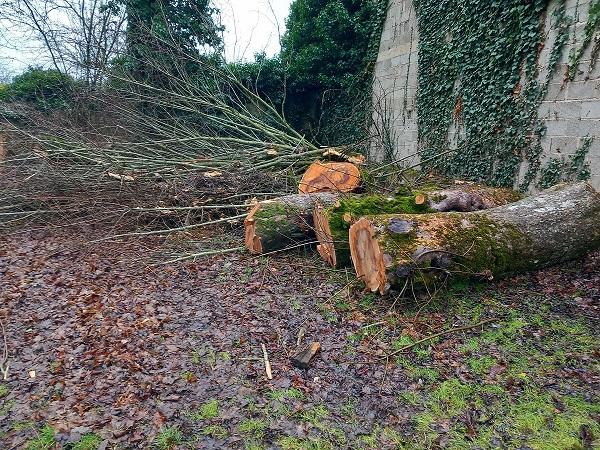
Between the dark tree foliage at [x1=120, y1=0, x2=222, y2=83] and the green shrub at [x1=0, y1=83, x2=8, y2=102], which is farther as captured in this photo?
the green shrub at [x1=0, y1=83, x2=8, y2=102]

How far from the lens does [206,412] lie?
89.6 inches

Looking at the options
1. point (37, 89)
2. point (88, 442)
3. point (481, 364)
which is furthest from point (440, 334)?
point (37, 89)

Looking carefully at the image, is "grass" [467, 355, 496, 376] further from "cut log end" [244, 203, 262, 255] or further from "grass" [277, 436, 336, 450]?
"cut log end" [244, 203, 262, 255]

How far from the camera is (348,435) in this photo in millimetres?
2125

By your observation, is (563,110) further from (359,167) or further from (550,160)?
(359,167)

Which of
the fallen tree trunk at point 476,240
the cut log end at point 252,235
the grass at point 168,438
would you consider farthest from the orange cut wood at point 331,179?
the grass at point 168,438

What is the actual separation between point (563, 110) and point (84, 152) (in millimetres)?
6696

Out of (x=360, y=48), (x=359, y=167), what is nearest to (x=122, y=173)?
(x=359, y=167)

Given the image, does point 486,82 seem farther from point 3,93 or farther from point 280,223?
point 3,93

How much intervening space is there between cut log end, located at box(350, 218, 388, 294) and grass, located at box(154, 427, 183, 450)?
181 centimetres

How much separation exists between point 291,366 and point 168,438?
0.88m

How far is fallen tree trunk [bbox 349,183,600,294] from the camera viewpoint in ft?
10.5

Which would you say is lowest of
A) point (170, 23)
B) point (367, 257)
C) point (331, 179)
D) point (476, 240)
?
point (367, 257)

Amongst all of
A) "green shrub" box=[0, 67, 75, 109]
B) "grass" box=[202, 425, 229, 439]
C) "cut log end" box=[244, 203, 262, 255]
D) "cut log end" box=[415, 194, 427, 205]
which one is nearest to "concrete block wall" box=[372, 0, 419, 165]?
"cut log end" box=[415, 194, 427, 205]
